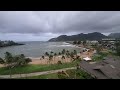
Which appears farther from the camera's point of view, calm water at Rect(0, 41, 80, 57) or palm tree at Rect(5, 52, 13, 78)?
calm water at Rect(0, 41, 80, 57)

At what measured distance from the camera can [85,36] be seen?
54.6 feet

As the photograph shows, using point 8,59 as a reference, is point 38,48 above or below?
above

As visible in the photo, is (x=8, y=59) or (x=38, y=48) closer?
(x=8, y=59)

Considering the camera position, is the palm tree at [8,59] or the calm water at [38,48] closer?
the palm tree at [8,59]
